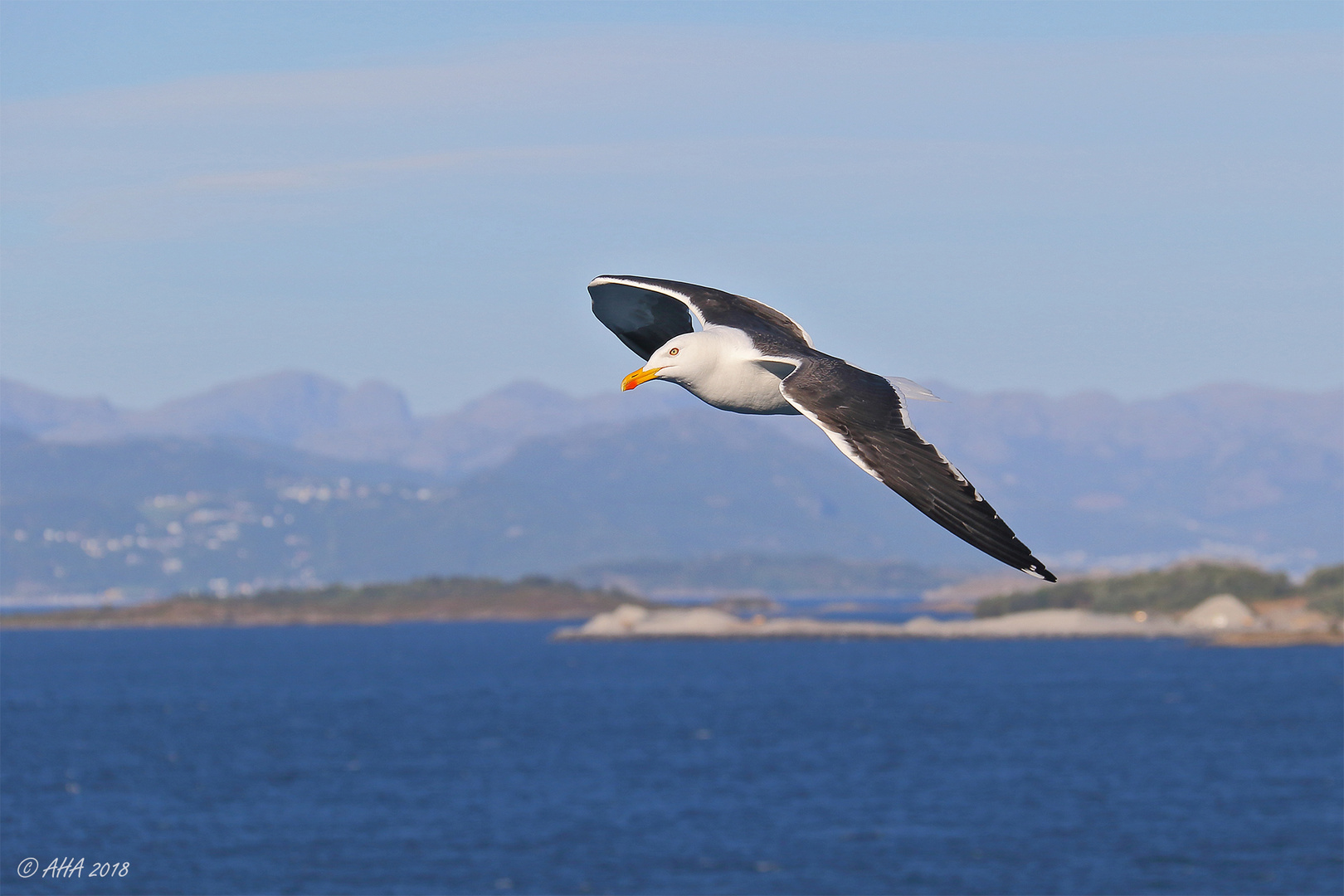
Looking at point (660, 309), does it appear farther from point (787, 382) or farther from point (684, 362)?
point (787, 382)

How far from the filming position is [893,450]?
12023mm

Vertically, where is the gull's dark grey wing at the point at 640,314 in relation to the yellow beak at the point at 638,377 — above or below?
above

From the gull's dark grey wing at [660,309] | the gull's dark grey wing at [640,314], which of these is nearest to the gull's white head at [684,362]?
the gull's dark grey wing at [660,309]

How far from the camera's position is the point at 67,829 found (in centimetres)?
19275

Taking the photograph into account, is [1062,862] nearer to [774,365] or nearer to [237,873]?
[237,873]

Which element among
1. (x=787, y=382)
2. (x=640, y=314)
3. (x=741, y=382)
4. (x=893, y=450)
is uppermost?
(x=640, y=314)

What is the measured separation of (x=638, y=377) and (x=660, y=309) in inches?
151

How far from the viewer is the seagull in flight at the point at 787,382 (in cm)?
1124

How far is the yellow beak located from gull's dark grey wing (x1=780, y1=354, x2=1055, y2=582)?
1295 mm

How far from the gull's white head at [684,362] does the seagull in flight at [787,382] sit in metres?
0.01

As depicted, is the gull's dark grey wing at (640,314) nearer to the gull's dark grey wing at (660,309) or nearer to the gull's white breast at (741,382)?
the gull's dark grey wing at (660,309)

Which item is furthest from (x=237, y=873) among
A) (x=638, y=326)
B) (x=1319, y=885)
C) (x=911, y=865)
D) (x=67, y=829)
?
(x=638, y=326)

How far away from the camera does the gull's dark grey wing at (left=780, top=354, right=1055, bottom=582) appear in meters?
11.0

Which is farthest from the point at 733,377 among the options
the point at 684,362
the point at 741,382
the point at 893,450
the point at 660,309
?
the point at 660,309
